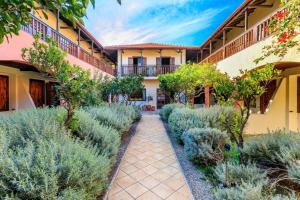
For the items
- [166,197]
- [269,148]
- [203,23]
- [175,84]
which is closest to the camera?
[166,197]

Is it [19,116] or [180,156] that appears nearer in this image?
[19,116]

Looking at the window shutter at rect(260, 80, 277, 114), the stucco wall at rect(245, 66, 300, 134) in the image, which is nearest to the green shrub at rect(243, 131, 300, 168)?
the stucco wall at rect(245, 66, 300, 134)

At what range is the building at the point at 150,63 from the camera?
66.7 ft

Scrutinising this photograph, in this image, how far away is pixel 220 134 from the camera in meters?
5.13

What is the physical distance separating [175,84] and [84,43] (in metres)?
11.1

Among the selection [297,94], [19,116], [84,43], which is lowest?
[19,116]

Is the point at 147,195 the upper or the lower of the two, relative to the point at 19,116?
lower

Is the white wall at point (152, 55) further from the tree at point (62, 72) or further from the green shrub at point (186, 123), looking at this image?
the tree at point (62, 72)

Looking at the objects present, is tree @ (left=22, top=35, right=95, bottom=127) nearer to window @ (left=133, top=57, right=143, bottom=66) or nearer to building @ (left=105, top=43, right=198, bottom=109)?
building @ (left=105, top=43, right=198, bottom=109)

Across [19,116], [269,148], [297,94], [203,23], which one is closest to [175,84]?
[297,94]

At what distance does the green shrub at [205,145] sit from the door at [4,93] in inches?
334

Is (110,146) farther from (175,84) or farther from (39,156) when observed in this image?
(175,84)

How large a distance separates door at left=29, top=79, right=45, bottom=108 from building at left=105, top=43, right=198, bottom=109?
9.28 m

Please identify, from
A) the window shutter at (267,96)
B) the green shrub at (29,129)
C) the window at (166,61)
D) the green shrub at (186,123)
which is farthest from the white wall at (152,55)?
the green shrub at (29,129)
